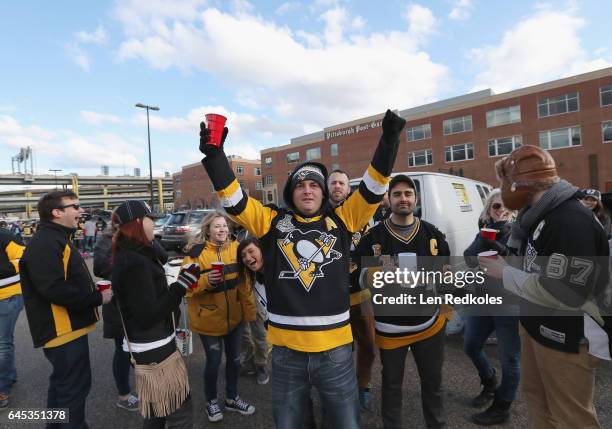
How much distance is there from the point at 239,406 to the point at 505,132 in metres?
36.5

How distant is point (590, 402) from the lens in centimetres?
172

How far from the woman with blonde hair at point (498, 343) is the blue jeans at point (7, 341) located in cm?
461

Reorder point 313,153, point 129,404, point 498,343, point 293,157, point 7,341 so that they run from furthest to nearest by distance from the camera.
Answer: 1. point 293,157
2. point 313,153
3. point 7,341
4. point 129,404
5. point 498,343

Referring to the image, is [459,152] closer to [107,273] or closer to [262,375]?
[262,375]

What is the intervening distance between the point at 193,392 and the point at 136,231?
209 cm

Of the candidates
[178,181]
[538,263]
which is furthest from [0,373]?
[178,181]

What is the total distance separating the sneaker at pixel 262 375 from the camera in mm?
3602

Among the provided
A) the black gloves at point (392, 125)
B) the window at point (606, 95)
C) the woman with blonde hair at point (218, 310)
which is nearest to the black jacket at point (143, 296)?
the woman with blonde hair at point (218, 310)

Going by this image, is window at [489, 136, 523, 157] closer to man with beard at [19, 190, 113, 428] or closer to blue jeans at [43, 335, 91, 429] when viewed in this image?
man with beard at [19, 190, 113, 428]

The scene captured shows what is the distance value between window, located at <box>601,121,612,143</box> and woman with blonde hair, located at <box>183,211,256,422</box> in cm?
3542

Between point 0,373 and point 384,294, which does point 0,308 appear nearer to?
point 0,373

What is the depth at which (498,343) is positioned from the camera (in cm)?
284

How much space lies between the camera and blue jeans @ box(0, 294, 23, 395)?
3.40 metres

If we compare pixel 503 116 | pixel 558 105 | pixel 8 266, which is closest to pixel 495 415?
pixel 8 266
